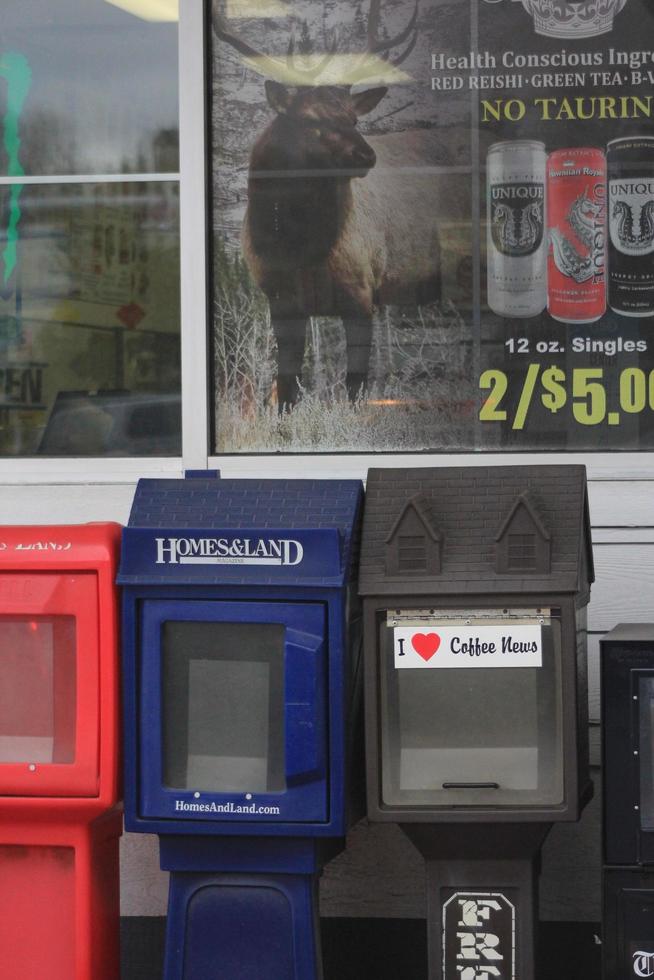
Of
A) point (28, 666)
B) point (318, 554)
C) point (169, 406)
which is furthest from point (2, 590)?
point (169, 406)

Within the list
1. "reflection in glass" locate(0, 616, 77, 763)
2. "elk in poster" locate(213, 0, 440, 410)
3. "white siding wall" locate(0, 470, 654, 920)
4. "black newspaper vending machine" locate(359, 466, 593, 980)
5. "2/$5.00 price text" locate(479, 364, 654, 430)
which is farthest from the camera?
"elk in poster" locate(213, 0, 440, 410)

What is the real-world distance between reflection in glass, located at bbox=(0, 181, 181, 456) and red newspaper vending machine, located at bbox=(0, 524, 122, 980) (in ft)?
4.51

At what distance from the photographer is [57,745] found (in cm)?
368

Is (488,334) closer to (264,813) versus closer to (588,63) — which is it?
(588,63)

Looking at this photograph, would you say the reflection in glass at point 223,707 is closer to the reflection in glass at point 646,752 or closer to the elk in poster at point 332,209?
the reflection in glass at point 646,752

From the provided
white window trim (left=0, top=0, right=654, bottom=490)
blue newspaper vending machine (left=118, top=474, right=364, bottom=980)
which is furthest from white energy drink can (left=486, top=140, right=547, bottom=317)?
blue newspaper vending machine (left=118, top=474, right=364, bottom=980)

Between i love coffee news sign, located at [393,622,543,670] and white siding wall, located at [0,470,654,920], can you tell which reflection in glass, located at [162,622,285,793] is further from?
white siding wall, located at [0,470,654,920]

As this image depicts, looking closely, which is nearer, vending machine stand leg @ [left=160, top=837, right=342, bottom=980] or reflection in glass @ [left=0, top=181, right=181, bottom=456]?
vending machine stand leg @ [left=160, top=837, right=342, bottom=980]

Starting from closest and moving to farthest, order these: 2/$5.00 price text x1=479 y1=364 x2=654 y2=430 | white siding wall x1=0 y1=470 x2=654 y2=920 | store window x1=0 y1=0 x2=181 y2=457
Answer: white siding wall x1=0 y1=470 x2=654 y2=920 < 2/$5.00 price text x1=479 y1=364 x2=654 y2=430 < store window x1=0 y1=0 x2=181 y2=457

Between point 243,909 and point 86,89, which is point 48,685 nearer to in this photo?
point 243,909

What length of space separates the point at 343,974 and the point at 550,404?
6.78 ft

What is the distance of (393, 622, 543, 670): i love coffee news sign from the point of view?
136 inches

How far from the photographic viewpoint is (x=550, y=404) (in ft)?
16.0

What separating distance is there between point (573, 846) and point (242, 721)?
162 centimetres
